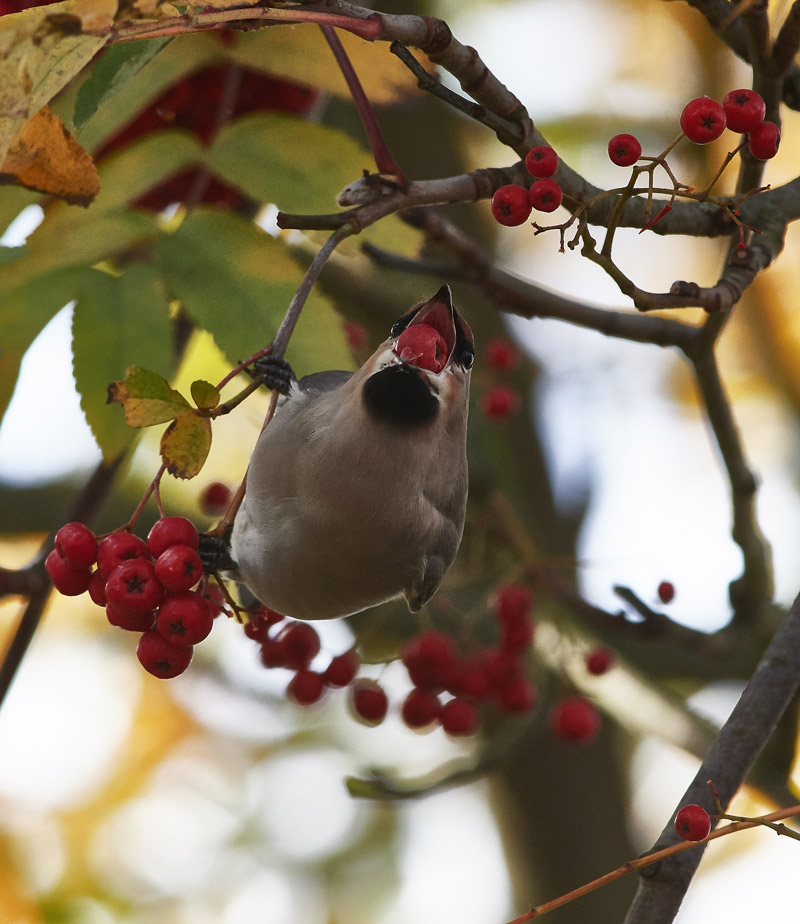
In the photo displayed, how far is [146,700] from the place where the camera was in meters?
5.91

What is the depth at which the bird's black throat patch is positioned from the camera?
201 centimetres

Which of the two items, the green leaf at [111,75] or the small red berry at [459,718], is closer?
the green leaf at [111,75]

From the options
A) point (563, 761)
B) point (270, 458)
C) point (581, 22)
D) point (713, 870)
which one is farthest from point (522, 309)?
point (713, 870)

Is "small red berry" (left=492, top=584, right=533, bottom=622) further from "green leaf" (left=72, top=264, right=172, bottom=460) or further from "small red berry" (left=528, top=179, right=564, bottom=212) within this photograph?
"small red berry" (left=528, top=179, right=564, bottom=212)

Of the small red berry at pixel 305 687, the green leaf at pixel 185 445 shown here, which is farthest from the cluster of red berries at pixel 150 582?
the small red berry at pixel 305 687

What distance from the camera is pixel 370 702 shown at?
3082 millimetres

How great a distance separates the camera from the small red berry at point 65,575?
1680 mm

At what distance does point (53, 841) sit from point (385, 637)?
295cm

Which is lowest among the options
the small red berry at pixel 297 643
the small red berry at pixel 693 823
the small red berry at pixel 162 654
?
the small red berry at pixel 693 823

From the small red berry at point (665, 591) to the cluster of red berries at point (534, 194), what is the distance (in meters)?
1.65

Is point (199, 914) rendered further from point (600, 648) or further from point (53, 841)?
point (600, 648)

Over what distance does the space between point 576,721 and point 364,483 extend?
1.40 meters

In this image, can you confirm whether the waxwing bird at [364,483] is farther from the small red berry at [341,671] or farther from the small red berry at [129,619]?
the small red berry at [341,671]

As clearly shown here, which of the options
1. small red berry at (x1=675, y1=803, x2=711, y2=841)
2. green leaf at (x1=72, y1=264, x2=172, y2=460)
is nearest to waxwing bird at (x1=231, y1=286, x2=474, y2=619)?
green leaf at (x1=72, y1=264, x2=172, y2=460)
